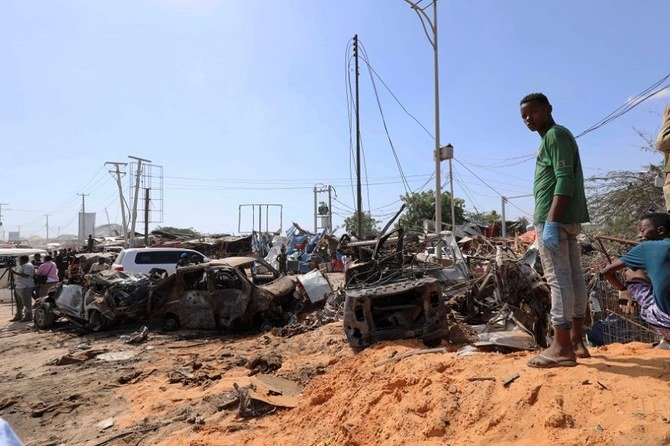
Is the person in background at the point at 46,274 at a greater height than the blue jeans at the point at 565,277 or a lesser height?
lesser

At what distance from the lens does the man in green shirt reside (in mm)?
3207

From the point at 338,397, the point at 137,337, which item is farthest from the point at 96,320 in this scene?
the point at 338,397

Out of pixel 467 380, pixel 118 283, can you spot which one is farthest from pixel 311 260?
pixel 467 380

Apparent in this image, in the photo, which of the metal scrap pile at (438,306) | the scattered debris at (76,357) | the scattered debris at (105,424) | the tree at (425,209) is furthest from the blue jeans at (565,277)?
the tree at (425,209)

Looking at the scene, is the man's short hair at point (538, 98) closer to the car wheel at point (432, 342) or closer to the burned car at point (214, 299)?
the car wheel at point (432, 342)

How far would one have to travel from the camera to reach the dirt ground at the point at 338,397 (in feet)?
8.73

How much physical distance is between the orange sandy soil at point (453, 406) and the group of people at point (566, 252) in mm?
217

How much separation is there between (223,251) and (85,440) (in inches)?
1071

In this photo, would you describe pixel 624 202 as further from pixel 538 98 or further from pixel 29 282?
pixel 29 282

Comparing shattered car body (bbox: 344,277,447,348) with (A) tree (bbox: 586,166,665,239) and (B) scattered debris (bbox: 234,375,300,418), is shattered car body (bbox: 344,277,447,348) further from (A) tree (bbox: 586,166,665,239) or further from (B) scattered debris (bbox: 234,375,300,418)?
(A) tree (bbox: 586,166,665,239)

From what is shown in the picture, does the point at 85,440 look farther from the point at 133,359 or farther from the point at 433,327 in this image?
the point at 433,327

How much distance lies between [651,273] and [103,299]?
33.0 ft

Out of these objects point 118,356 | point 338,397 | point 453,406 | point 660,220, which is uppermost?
point 660,220

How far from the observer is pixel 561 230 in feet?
10.8
